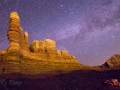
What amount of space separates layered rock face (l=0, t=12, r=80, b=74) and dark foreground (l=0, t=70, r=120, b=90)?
4.23m

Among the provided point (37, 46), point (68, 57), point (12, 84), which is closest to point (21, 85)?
point (12, 84)

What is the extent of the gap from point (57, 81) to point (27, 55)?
15674mm

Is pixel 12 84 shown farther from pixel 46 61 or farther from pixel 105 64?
pixel 105 64

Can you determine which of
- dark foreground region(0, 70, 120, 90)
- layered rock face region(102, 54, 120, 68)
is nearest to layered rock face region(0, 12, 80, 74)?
dark foreground region(0, 70, 120, 90)

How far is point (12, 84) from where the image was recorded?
45656mm

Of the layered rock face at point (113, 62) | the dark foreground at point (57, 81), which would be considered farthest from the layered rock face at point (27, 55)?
the layered rock face at point (113, 62)

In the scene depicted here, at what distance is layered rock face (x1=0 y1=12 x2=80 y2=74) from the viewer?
55.8m

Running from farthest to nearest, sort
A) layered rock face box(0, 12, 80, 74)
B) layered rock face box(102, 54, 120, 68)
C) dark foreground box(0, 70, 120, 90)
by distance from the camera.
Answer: layered rock face box(102, 54, 120, 68) < layered rock face box(0, 12, 80, 74) < dark foreground box(0, 70, 120, 90)

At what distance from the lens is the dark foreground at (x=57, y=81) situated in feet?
152

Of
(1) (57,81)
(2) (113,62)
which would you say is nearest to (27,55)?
(1) (57,81)

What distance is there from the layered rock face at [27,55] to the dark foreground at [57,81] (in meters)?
4.23

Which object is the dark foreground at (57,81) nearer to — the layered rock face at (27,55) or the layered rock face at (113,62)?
the layered rock face at (27,55)

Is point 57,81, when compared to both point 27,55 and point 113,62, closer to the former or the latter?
point 27,55

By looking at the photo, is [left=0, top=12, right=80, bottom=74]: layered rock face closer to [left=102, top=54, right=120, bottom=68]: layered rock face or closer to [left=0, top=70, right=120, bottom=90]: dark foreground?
[left=0, top=70, right=120, bottom=90]: dark foreground
